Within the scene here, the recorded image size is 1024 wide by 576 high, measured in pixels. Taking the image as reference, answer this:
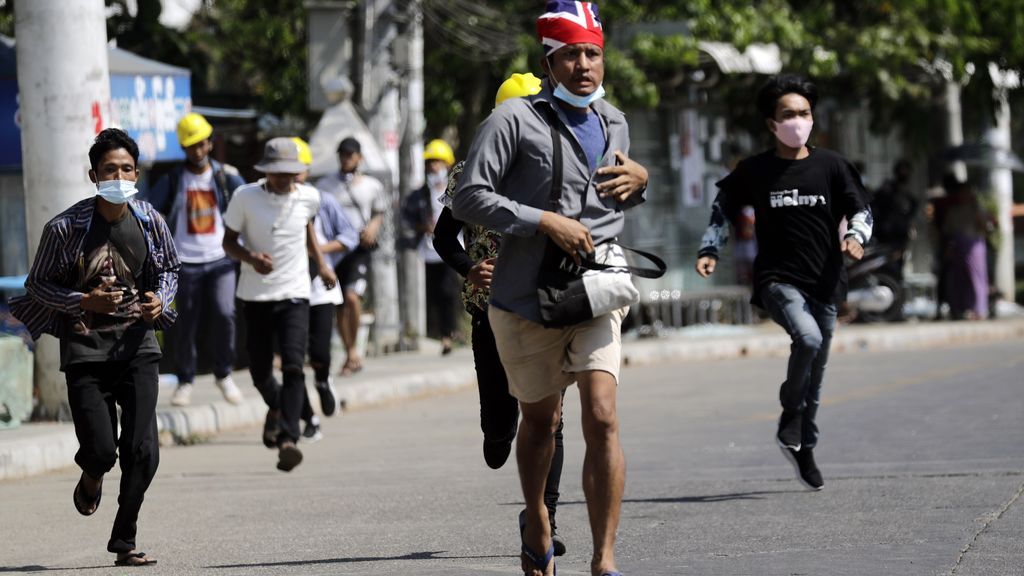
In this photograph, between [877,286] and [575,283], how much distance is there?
55.9 ft

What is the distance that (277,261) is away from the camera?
35.2 ft

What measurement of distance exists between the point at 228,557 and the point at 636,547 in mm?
1585

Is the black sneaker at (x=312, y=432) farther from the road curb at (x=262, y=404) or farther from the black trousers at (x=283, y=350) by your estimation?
the black trousers at (x=283, y=350)

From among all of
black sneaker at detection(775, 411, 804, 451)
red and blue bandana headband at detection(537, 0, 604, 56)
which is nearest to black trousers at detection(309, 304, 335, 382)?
black sneaker at detection(775, 411, 804, 451)

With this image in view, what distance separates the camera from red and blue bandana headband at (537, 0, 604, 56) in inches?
236

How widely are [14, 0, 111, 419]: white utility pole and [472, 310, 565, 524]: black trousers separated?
5.47 m

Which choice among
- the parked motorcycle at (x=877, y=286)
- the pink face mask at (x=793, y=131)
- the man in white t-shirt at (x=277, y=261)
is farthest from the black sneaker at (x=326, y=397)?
the parked motorcycle at (x=877, y=286)

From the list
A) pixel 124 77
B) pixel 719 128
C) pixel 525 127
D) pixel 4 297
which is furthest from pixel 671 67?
pixel 525 127

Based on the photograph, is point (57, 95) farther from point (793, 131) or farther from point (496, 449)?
point (496, 449)

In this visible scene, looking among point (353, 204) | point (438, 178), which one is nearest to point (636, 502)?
point (353, 204)

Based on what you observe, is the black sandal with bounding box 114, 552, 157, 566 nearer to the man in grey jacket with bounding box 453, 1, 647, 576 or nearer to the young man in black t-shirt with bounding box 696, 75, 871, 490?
the man in grey jacket with bounding box 453, 1, 647, 576

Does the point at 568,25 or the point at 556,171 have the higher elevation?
the point at 568,25

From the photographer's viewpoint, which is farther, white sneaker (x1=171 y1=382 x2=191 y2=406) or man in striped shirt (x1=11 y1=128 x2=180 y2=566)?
white sneaker (x1=171 y1=382 x2=191 y2=406)

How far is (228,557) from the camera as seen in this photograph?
7.34 metres
